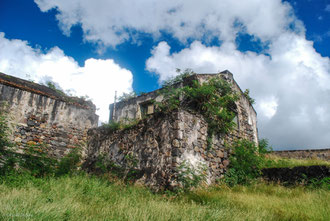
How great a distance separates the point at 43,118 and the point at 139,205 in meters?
5.78

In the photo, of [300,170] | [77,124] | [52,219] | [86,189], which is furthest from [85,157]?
[300,170]

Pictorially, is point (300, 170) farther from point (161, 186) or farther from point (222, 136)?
point (161, 186)

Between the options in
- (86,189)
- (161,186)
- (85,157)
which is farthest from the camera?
(85,157)

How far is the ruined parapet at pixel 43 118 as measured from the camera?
764 centimetres

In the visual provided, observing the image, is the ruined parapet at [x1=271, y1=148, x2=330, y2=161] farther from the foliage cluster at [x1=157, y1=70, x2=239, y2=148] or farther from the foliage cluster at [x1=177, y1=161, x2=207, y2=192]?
the foliage cluster at [x1=177, y1=161, x2=207, y2=192]

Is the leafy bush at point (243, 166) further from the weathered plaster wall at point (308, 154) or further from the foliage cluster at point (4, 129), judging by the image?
the weathered plaster wall at point (308, 154)

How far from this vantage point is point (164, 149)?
6109mm

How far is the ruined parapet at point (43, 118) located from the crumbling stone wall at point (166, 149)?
1651 mm

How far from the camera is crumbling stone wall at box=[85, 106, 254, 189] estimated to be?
5.91 metres

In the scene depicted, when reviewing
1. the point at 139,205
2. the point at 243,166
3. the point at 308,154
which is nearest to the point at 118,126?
the point at 139,205

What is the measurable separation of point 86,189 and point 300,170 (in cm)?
574

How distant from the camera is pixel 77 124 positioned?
29.8 ft

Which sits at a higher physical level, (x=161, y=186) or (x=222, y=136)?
(x=222, y=136)

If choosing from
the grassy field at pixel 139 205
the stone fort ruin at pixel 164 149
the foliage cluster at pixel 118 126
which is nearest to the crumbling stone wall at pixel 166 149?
the stone fort ruin at pixel 164 149
